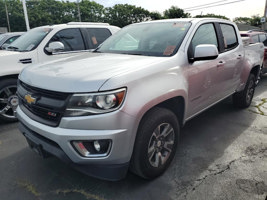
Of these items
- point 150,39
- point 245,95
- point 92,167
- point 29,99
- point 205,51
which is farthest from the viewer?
point 245,95

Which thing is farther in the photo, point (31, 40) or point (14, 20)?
point (14, 20)

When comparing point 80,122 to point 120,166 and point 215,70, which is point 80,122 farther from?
point 215,70

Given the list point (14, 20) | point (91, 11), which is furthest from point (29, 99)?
point (91, 11)

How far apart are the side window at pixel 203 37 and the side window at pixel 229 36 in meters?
0.34

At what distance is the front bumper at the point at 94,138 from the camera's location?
5.99 feet

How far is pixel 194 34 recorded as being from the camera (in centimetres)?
286

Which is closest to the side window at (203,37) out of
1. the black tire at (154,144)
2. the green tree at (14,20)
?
the black tire at (154,144)

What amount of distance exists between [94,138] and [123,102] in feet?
1.25

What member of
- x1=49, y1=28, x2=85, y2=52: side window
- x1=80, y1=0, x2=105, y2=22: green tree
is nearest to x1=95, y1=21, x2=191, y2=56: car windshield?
x1=49, y1=28, x2=85, y2=52: side window

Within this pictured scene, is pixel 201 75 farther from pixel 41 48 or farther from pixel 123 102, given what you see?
pixel 41 48

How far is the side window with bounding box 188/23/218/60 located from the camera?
2756 millimetres

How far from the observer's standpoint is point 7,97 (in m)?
3.97

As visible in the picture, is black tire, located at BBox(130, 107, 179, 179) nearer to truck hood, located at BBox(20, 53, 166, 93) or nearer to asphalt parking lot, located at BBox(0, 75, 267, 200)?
asphalt parking lot, located at BBox(0, 75, 267, 200)

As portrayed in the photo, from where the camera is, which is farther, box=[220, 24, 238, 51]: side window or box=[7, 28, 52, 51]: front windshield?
box=[7, 28, 52, 51]: front windshield
